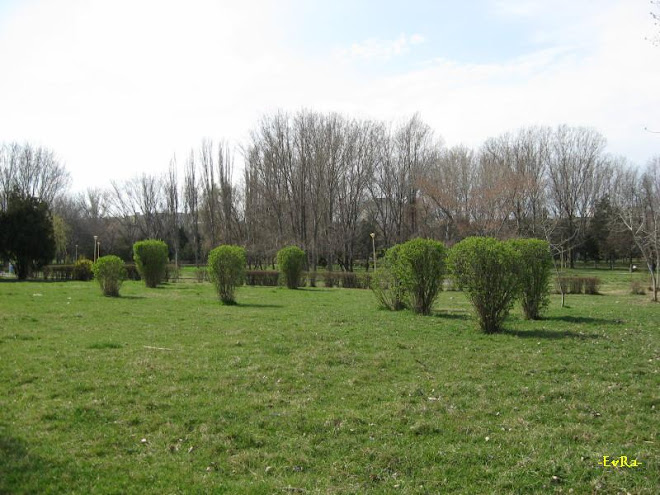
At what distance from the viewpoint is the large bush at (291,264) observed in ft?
83.8

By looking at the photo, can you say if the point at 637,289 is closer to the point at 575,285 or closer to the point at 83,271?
the point at 575,285

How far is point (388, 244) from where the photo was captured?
44781mm

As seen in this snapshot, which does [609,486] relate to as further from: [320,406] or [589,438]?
[320,406]

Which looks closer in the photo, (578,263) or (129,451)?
(129,451)

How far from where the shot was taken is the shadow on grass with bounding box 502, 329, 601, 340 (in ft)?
29.6

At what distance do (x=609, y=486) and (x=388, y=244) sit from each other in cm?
4142

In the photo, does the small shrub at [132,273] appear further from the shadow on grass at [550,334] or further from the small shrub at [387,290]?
the shadow on grass at [550,334]

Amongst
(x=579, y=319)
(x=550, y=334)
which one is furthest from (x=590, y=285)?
(x=550, y=334)

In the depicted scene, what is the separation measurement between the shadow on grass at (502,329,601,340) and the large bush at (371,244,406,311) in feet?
12.4

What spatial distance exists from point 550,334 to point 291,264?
57.0 feet

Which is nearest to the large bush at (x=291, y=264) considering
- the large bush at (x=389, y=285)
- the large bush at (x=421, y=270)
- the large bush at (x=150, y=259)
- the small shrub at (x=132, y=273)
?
the large bush at (x=150, y=259)

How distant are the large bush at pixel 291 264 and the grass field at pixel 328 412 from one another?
15999 millimetres

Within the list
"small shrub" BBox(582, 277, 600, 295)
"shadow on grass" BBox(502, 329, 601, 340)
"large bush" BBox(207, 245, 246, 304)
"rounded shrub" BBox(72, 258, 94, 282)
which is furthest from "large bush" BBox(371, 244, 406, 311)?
"rounded shrub" BBox(72, 258, 94, 282)

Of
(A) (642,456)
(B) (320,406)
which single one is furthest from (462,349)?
(A) (642,456)
